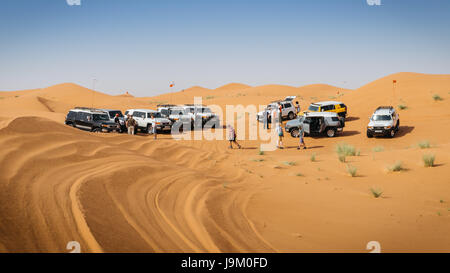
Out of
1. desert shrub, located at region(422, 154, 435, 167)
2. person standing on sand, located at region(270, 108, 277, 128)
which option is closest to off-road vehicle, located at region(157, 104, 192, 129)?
person standing on sand, located at region(270, 108, 277, 128)

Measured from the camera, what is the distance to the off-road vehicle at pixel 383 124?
21.3m

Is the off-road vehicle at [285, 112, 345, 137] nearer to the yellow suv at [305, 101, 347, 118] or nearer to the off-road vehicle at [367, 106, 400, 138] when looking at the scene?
the off-road vehicle at [367, 106, 400, 138]

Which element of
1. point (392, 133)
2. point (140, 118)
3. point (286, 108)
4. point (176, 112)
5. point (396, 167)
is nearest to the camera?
point (396, 167)

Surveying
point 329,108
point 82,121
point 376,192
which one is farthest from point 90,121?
point 329,108

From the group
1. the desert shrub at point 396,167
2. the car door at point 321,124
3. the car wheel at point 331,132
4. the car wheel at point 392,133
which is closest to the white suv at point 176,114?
the car door at point 321,124

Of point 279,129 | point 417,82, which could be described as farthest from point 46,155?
point 417,82

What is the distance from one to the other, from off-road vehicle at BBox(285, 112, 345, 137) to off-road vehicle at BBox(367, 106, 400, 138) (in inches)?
81.9

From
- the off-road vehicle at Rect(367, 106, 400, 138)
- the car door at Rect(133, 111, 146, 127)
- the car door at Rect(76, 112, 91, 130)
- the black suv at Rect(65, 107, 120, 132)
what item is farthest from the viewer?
the car door at Rect(133, 111, 146, 127)

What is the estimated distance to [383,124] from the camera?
70.0ft

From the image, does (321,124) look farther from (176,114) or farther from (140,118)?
(140,118)

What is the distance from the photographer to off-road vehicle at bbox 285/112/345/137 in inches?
848

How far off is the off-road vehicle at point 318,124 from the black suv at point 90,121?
12158 mm

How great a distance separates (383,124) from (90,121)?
19.1 meters
